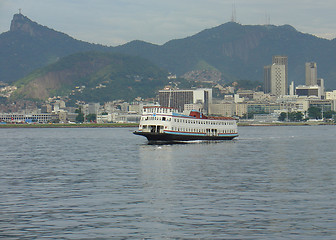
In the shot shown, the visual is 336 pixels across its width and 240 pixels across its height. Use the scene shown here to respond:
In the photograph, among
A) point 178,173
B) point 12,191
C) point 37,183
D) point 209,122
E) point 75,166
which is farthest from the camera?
point 209,122

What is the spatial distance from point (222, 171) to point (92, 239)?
3756cm

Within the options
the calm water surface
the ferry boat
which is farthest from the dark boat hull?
the calm water surface

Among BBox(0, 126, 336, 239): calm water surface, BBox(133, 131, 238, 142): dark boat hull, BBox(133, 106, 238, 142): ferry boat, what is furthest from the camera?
BBox(133, 106, 238, 142): ferry boat

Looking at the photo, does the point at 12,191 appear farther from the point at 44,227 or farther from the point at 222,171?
the point at 222,171

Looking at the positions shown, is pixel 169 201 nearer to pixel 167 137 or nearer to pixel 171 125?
pixel 171 125

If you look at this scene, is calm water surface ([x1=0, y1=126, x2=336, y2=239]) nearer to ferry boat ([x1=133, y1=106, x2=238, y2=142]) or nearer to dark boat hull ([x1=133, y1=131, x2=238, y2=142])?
dark boat hull ([x1=133, y1=131, x2=238, y2=142])

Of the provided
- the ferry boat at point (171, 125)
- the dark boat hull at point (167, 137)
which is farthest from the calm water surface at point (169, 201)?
the ferry boat at point (171, 125)

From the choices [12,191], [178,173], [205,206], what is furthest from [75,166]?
[205,206]

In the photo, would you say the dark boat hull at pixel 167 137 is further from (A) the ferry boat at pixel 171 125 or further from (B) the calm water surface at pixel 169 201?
(B) the calm water surface at pixel 169 201

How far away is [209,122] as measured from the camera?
489 ft

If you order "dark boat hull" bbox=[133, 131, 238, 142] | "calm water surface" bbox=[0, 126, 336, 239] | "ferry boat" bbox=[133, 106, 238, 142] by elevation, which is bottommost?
"calm water surface" bbox=[0, 126, 336, 239]

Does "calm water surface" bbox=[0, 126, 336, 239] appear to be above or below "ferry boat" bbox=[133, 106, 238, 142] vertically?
below

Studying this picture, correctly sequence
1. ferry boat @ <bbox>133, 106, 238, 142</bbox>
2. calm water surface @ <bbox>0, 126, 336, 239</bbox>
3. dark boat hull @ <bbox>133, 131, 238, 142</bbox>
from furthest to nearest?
1. ferry boat @ <bbox>133, 106, 238, 142</bbox>
2. dark boat hull @ <bbox>133, 131, 238, 142</bbox>
3. calm water surface @ <bbox>0, 126, 336, 239</bbox>

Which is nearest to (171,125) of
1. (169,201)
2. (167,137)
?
(167,137)
